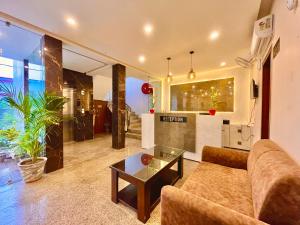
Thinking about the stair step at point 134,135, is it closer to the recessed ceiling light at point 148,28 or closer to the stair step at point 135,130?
the stair step at point 135,130

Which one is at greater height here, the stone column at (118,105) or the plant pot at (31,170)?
the stone column at (118,105)

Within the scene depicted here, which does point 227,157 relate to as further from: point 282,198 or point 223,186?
point 282,198

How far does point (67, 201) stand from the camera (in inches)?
74.2

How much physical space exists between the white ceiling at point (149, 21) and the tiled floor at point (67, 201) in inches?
105

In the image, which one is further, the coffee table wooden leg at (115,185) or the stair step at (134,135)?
the stair step at (134,135)

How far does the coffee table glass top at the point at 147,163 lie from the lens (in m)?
1.76

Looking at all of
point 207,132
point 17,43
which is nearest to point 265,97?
point 207,132

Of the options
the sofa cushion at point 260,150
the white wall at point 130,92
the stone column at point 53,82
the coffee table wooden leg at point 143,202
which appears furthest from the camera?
the white wall at point 130,92

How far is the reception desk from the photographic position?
325 centimetres

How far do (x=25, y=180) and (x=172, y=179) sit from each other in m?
2.44

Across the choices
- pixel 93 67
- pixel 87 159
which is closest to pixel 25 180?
pixel 87 159

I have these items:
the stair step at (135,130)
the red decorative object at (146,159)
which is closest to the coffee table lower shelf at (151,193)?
the red decorative object at (146,159)

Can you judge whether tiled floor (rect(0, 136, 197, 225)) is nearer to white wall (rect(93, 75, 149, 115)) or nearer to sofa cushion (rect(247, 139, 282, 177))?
sofa cushion (rect(247, 139, 282, 177))

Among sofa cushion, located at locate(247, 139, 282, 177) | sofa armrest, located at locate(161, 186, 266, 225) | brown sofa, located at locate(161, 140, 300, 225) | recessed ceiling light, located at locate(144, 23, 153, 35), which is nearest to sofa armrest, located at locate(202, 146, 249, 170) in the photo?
brown sofa, located at locate(161, 140, 300, 225)
